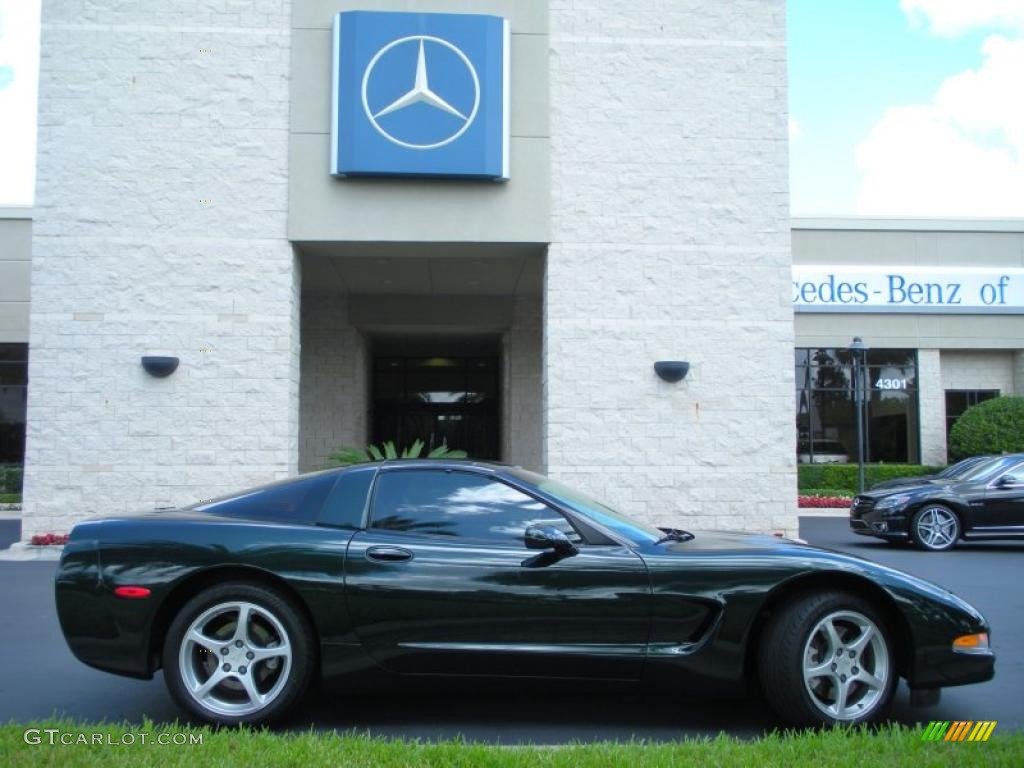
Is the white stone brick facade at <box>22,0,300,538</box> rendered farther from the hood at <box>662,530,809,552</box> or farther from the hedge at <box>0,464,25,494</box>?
the hedge at <box>0,464,25,494</box>

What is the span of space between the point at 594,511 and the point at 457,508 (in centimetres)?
75

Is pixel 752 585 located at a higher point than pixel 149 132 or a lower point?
lower

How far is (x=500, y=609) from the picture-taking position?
455 centimetres

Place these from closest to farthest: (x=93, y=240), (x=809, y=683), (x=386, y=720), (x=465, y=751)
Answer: (x=465, y=751)
(x=809, y=683)
(x=386, y=720)
(x=93, y=240)

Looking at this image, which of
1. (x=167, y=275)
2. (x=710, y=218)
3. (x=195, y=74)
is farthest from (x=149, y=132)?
(x=710, y=218)

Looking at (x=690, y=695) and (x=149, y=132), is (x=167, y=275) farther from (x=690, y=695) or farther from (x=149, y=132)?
(x=690, y=695)

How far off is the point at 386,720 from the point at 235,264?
29.2 ft

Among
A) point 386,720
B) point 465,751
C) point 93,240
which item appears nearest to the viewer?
point 465,751

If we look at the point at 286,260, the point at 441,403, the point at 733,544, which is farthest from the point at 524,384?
the point at 733,544

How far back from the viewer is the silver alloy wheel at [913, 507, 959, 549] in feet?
42.0

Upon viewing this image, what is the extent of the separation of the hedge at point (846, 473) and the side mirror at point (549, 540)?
19.9 meters

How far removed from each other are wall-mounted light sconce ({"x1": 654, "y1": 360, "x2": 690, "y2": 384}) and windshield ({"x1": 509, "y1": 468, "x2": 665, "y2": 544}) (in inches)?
291

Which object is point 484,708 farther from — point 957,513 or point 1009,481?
point 1009,481

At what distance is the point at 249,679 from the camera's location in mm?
4551
